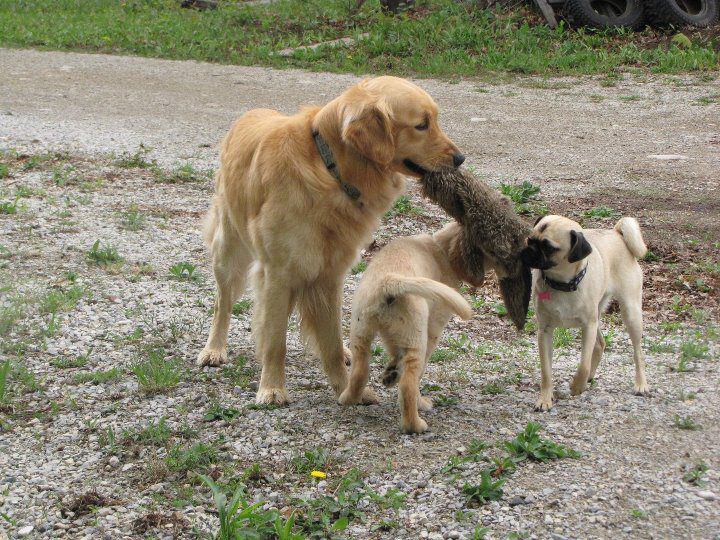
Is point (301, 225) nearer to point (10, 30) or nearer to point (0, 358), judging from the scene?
point (0, 358)

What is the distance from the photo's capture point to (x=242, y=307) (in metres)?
7.05

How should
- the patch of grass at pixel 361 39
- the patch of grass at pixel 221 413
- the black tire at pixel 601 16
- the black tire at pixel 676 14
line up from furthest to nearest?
the black tire at pixel 601 16
the black tire at pixel 676 14
the patch of grass at pixel 361 39
the patch of grass at pixel 221 413

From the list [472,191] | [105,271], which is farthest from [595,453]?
[105,271]

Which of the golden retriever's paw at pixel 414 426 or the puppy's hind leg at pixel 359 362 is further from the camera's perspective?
the puppy's hind leg at pixel 359 362

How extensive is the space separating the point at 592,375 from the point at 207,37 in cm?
1326

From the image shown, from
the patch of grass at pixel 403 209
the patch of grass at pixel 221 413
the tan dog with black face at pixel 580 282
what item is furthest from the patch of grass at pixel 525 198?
the patch of grass at pixel 221 413

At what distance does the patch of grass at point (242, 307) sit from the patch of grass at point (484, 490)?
10.2 feet

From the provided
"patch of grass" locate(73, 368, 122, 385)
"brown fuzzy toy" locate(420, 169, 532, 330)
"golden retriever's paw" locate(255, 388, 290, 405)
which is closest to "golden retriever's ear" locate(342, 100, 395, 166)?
"brown fuzzy toy" locate(420, 169, 532, 330)

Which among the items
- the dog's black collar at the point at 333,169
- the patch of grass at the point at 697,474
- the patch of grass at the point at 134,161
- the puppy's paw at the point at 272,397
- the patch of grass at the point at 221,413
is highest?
the dog's black collar at the point at 333,169

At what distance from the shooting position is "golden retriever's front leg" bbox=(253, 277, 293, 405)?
17.5ft

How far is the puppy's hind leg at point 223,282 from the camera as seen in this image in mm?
6133

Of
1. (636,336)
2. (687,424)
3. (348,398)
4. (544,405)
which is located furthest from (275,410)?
(687,424)

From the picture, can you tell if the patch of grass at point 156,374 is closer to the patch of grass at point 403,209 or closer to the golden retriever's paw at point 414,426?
the golden retriever's paw at point 414,426

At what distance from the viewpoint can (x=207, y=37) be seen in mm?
17250
